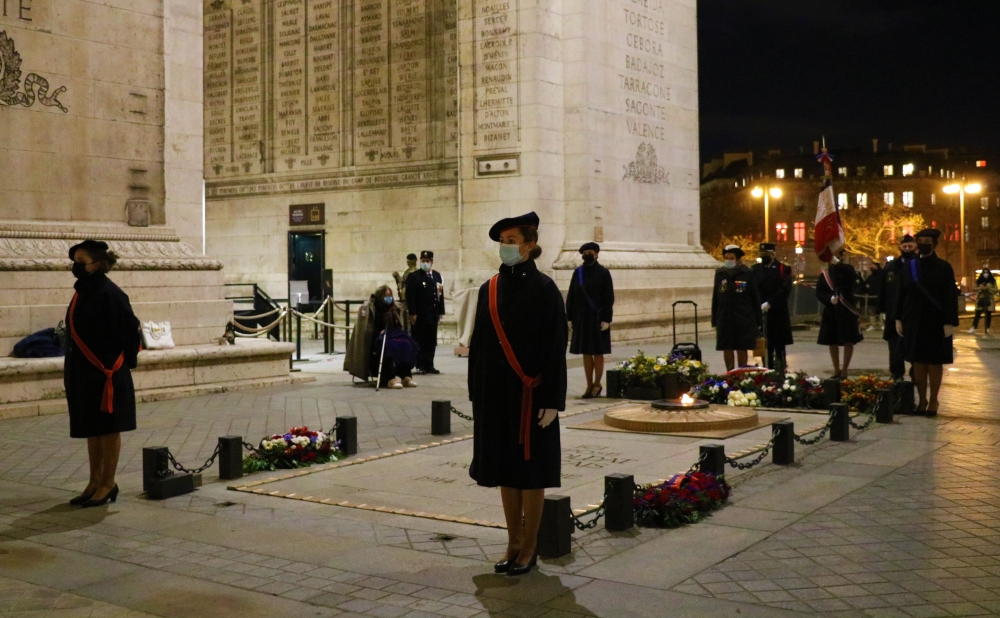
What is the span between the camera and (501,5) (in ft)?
72.2

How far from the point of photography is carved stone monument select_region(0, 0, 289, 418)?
13141 mm

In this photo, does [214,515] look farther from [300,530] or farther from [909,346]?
[909,346]

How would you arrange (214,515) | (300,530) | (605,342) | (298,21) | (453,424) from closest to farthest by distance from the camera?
(300,530), (214,515), (453,424), (605,342), (298,21)

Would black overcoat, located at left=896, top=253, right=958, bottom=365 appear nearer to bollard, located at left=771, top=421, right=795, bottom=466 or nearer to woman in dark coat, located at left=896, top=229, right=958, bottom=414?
woman in dark coat, located at left=896, top=229, right=958, bottom=414

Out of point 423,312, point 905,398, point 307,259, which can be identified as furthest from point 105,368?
point 307,259

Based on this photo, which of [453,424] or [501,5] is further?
[501,5]

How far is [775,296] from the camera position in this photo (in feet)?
50.0

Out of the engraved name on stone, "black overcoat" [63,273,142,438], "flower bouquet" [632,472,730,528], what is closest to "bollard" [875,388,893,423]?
"flower bouquet" [632,472,730,528]

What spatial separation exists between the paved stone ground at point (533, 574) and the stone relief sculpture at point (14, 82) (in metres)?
5.76

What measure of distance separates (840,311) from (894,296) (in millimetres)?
1985

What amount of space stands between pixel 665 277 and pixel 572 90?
4.77 m

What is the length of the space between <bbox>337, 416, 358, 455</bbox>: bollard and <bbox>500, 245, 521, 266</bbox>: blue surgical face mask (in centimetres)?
414

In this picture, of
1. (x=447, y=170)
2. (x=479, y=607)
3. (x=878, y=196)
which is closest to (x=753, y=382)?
(x=479, y=607)

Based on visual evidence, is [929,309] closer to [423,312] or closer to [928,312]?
[928,312]
